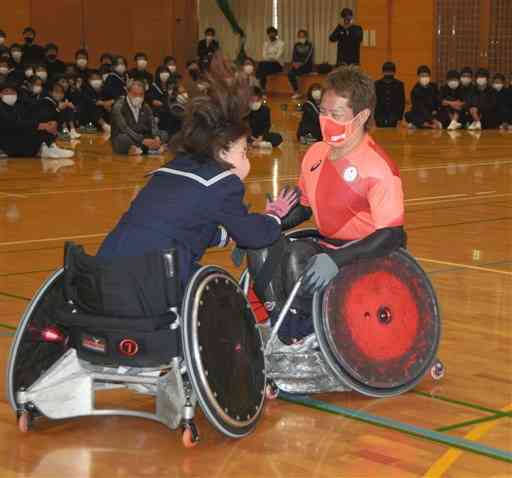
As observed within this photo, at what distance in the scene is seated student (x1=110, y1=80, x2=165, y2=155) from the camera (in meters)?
15.8

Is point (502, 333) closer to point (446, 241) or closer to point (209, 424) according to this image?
point (209, 424)

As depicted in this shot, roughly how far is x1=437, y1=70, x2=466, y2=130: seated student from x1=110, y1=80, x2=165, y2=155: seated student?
670 centimetres

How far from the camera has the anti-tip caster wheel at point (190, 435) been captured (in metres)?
4.21

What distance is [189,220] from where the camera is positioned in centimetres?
446

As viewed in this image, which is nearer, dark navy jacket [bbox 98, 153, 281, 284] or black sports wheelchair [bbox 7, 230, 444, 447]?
black sports wheelchair [bbox 7, 230, 444, 447]

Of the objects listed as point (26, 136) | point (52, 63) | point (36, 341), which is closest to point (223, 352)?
point (36, 341)

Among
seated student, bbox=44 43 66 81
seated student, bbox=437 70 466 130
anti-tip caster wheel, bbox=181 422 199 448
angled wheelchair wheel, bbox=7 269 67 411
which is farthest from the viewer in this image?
seated student, bbox=44 43 66 81

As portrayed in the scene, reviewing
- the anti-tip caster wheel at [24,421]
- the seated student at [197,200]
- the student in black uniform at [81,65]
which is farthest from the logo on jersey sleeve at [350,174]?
the student in black uniform at [81,65]

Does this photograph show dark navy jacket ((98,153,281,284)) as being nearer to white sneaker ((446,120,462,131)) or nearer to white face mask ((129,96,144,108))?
white face mask ((129,96,144,108))

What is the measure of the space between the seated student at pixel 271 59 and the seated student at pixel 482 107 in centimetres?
890

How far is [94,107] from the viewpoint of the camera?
66.5 feet

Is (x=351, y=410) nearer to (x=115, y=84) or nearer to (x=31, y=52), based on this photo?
(x=115, y=84)

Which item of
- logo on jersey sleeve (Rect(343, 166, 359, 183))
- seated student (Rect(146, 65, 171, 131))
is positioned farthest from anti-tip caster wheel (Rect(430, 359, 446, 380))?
seated student (Rect(146, 65, 171, 131))

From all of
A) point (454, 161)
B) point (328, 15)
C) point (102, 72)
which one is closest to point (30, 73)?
point (102, 72)
